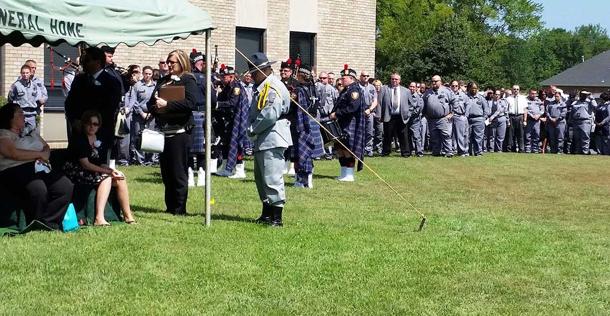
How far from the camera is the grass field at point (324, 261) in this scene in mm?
6848

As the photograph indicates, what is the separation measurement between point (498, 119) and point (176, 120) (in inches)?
673

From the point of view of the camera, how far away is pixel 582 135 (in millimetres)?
27375

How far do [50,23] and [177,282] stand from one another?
289cm

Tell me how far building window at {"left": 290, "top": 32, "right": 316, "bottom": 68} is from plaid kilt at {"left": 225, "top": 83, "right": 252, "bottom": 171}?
10905 millimetres

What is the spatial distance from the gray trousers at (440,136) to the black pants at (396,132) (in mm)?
848

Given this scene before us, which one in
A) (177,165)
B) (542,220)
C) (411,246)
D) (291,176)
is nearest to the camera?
(411,246)

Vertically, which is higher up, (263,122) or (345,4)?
(345,4)

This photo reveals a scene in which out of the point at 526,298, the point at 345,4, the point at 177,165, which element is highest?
the point at 345,4

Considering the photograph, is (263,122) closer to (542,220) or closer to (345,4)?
(542,220)

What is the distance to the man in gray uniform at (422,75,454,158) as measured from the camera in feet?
77.1

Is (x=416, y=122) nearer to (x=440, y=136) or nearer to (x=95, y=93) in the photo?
(x=440, y=136)

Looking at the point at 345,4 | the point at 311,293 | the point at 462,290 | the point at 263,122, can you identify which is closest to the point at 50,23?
the point at 263,122

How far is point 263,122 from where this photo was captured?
9953mm

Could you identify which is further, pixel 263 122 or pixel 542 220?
pixel 542 220
